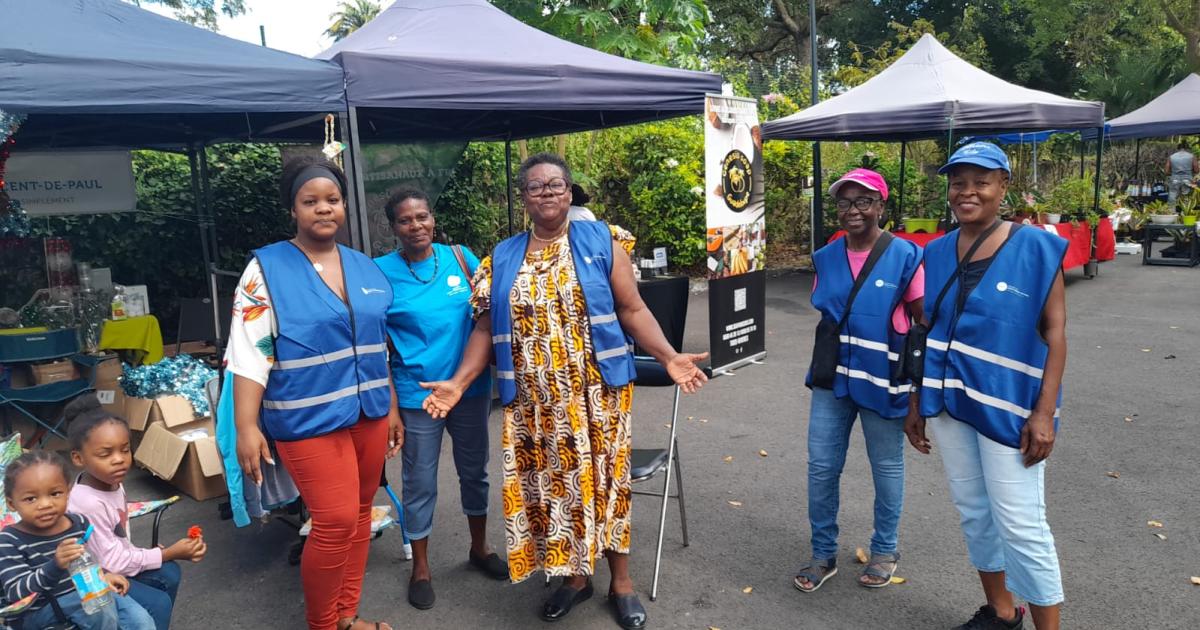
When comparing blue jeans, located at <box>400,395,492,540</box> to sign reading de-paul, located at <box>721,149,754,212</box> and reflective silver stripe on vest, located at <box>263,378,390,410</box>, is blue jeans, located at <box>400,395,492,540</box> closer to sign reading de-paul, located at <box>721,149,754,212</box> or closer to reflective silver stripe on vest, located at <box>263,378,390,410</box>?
reflective silver stripe on vest, located at <box>263,378,390,410</box>

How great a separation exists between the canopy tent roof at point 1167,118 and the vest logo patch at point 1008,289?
1584cm

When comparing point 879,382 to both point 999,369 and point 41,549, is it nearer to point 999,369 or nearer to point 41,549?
point 999,369

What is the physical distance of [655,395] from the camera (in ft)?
21.4

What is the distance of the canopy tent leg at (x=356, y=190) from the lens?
4.26 metres

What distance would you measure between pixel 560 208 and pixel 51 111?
7.48 ft

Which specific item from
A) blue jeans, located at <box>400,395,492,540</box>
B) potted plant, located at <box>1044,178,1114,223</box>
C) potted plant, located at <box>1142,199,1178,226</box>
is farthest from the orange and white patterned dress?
potted plant, located at <box>1142,199,1178,226</box>

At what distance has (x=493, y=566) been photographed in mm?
3523

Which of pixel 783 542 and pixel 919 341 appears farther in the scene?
pixel 783 542

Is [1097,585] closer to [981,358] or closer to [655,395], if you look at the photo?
[981,358]

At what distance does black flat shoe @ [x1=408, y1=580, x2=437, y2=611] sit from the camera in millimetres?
3277

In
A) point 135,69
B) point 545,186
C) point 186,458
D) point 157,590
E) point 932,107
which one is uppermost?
point 932,107

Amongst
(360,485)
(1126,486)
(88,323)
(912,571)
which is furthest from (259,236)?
(1126,486)

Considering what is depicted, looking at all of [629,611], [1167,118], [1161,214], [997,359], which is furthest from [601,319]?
[1167,118]

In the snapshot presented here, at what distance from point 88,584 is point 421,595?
52.1 inches
